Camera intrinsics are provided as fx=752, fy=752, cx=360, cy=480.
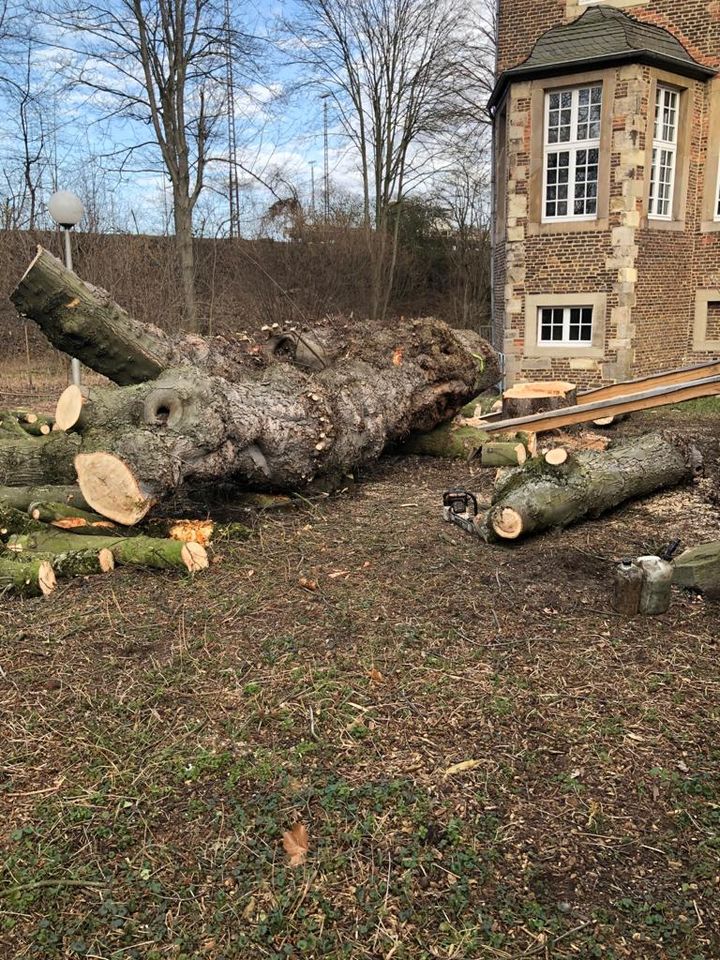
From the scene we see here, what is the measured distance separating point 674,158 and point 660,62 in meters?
1.99

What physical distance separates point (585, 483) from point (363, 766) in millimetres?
3586

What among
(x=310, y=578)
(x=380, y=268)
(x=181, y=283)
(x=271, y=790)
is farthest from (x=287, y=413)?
(x=380, y=268)

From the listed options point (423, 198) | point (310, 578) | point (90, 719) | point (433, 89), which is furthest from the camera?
point (423, 198)

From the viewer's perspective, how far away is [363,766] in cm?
320

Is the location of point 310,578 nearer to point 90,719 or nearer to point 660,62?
point 90,719

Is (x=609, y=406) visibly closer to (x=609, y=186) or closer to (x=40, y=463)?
(x=40, y=463)

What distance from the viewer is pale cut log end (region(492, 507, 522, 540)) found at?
5.60 metres

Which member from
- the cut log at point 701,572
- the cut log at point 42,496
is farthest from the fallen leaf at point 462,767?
the cut log at point 42,496

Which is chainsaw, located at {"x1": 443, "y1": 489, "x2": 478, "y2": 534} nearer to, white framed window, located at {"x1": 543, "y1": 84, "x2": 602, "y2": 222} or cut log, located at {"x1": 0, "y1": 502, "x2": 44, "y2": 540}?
cut log, located at {"x1": 0, "y1": 502, "x2": 44, "y2": 540}

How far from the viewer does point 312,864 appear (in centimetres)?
269

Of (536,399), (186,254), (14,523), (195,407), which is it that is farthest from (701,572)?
(186,254)

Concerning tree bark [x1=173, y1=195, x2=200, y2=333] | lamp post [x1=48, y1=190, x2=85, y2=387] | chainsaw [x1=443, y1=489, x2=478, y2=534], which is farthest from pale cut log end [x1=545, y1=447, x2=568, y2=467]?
tree bark [x1=173, y1=195, x2=200, y2=333]

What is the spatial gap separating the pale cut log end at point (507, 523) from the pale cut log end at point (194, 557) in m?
2.16

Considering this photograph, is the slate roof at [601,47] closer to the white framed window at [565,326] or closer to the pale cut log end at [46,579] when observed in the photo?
the white framed window at [565,326]
